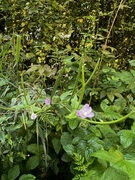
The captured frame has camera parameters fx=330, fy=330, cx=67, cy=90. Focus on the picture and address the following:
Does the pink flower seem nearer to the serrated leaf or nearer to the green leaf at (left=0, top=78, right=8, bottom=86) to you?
the green leaf at (left=0, top=78, right=8, bottom=86)

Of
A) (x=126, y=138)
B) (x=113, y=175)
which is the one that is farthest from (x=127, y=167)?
(x=126, y=138)

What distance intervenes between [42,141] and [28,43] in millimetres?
1287

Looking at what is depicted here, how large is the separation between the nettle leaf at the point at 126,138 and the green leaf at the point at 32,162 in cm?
33

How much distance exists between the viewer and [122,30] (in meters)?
2.60

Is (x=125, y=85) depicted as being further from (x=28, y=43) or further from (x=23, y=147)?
(x=28, y=43)

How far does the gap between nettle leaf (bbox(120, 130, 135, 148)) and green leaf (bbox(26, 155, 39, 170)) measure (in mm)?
328

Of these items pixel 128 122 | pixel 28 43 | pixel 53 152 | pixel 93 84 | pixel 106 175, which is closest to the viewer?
pixel 106 175

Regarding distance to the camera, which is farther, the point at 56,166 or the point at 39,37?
the point at 39,37

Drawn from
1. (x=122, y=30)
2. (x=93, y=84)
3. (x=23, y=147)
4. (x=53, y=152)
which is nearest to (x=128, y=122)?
(x=93, y=84)

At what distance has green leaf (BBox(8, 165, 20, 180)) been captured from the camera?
1.14m

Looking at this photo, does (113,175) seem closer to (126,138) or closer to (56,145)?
(126,138)

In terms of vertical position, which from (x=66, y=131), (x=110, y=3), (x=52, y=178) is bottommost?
(x=52, y=178)

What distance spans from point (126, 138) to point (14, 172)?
0.41 meters

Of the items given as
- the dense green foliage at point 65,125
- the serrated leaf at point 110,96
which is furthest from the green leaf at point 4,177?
the serrated leaf at point 110,96
